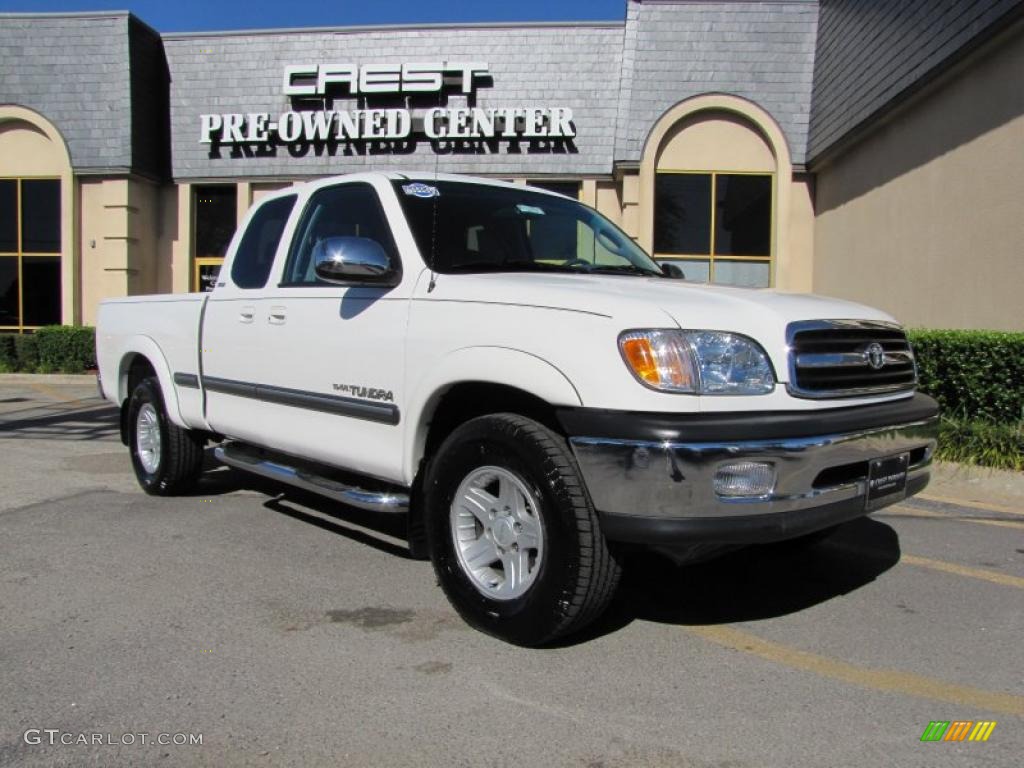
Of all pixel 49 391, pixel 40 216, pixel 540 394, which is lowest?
pixel 49 391

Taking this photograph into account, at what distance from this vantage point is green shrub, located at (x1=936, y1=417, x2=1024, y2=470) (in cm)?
671

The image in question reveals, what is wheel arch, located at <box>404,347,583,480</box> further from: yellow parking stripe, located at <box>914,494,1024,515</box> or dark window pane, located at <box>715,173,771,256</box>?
dark window pane, located at <box>715,173,771,256</box>

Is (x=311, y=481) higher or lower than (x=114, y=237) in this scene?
lower

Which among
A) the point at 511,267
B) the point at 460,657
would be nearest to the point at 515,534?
the point at 460,657

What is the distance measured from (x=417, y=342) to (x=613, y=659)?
5.25ft

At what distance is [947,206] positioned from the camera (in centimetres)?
1030

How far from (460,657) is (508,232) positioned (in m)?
→ 2.26

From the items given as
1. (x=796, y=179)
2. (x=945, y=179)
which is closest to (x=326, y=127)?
(x=796, y=179)

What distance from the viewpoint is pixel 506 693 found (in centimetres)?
310

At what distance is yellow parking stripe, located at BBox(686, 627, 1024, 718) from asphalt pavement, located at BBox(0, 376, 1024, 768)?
0.01m

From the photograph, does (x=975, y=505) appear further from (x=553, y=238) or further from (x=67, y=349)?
(x=67, y=349)

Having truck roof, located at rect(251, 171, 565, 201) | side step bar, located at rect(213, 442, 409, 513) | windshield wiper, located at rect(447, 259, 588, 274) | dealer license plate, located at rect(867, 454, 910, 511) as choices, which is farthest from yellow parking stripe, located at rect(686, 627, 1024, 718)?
truck roof, located at rect(251, 171, 565, 201)

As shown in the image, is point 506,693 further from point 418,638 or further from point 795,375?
point 795,375

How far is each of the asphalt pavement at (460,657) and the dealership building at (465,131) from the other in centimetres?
916
